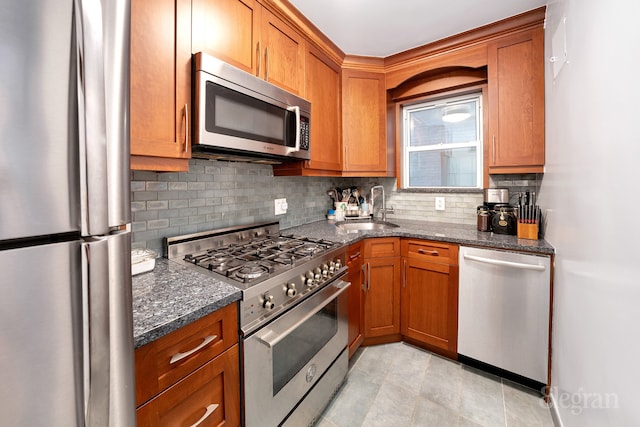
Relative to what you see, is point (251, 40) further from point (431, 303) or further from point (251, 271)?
point (431, 303)

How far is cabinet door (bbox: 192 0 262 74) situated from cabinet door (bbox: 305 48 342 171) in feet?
1.76

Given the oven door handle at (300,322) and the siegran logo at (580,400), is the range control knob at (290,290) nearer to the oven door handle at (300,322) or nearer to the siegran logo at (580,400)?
the oven door handle at (300,322)

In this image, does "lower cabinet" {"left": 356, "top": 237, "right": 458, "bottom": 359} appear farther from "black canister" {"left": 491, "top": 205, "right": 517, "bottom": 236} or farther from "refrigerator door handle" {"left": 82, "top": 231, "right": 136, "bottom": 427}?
"refrigerator door handle" {"left": 82, "top": 231, "right": 136, "bottom": 427}

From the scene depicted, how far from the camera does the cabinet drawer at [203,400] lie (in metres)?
0.77

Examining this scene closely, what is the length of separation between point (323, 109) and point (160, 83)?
4.25ft

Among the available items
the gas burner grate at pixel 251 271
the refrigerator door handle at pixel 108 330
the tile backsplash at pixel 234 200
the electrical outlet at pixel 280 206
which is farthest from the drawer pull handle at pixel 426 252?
the refrigerator door handle at pixel 108 330

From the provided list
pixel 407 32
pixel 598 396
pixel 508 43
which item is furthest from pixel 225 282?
pixel 508 43

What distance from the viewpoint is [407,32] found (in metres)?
2.04

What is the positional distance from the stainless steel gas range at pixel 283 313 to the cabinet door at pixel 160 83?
49 cm

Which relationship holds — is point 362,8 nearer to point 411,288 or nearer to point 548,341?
point 411,288

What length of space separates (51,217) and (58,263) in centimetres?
7

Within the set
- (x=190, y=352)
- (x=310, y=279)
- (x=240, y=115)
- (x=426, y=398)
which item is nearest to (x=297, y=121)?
(x=240, y=115)

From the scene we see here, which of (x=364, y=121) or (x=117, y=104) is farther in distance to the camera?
(x=364, y=121)

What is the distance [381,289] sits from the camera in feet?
7.00
